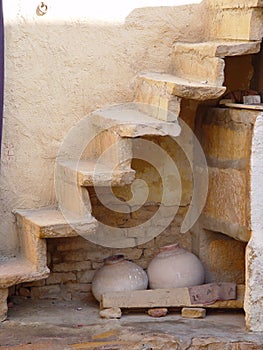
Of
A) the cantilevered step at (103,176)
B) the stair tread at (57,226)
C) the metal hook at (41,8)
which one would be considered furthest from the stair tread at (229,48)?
the stair tread at (57,226)

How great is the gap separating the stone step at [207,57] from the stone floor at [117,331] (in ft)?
5.39

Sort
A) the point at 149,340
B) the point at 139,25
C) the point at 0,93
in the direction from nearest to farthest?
the point at 149,340
the point at 0,93
the point at 139,25

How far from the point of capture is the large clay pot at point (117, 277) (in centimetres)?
579

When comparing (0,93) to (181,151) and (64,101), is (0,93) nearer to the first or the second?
(64,101)

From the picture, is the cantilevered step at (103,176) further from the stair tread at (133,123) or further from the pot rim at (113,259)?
the pot rim at (113,259)

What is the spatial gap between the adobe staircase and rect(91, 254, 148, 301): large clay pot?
53 cm

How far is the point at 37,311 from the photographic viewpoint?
5.75 metres

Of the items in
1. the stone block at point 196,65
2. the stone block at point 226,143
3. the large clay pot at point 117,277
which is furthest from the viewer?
the large clay pot at point 117,277

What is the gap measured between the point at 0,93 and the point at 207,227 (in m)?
1.84

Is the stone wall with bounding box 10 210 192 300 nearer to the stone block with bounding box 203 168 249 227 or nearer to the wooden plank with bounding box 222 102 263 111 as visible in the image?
the stone block with bounding box 203 168 249 227

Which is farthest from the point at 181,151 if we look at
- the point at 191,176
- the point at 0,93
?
the point at 0,93

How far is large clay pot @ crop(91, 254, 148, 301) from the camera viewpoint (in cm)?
579

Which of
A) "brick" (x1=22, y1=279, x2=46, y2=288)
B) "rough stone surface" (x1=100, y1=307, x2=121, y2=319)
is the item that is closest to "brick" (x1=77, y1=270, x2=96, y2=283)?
"brick" (x1=22, y1=279, x2=46, y2=288)

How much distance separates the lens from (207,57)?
18.0ft
